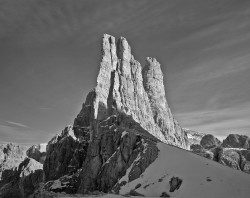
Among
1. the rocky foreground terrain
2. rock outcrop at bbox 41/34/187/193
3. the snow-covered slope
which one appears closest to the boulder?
the rocky foreground terrain

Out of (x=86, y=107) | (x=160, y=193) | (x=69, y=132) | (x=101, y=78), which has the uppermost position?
(x=101, y=78)

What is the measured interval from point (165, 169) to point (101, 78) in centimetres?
12944

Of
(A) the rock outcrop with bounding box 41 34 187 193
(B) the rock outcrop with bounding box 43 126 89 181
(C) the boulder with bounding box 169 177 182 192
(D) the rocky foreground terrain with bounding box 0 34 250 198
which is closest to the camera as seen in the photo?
(D) the rocky foreground terrain with bounding box 0 34 250 198

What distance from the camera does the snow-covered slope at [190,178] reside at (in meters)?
51.3

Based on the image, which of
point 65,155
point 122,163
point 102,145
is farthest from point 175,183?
point 65,155

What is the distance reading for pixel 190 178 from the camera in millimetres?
58906

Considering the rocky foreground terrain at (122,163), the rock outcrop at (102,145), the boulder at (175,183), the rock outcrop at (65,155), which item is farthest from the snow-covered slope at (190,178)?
the rock outcrop at (65,155)

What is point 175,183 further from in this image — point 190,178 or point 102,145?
point 102,145

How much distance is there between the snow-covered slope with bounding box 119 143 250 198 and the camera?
51.3 metres

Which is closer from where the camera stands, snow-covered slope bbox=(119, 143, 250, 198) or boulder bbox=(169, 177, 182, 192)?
snow-covered slope bbox=(119, 143, 250, 198)

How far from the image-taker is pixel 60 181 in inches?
6063

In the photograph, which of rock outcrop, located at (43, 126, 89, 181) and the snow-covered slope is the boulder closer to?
the snow-covered slope

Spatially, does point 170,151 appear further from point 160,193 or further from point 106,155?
point 106,155

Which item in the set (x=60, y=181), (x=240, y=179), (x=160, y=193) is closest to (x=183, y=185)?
(x=160, y=193)
